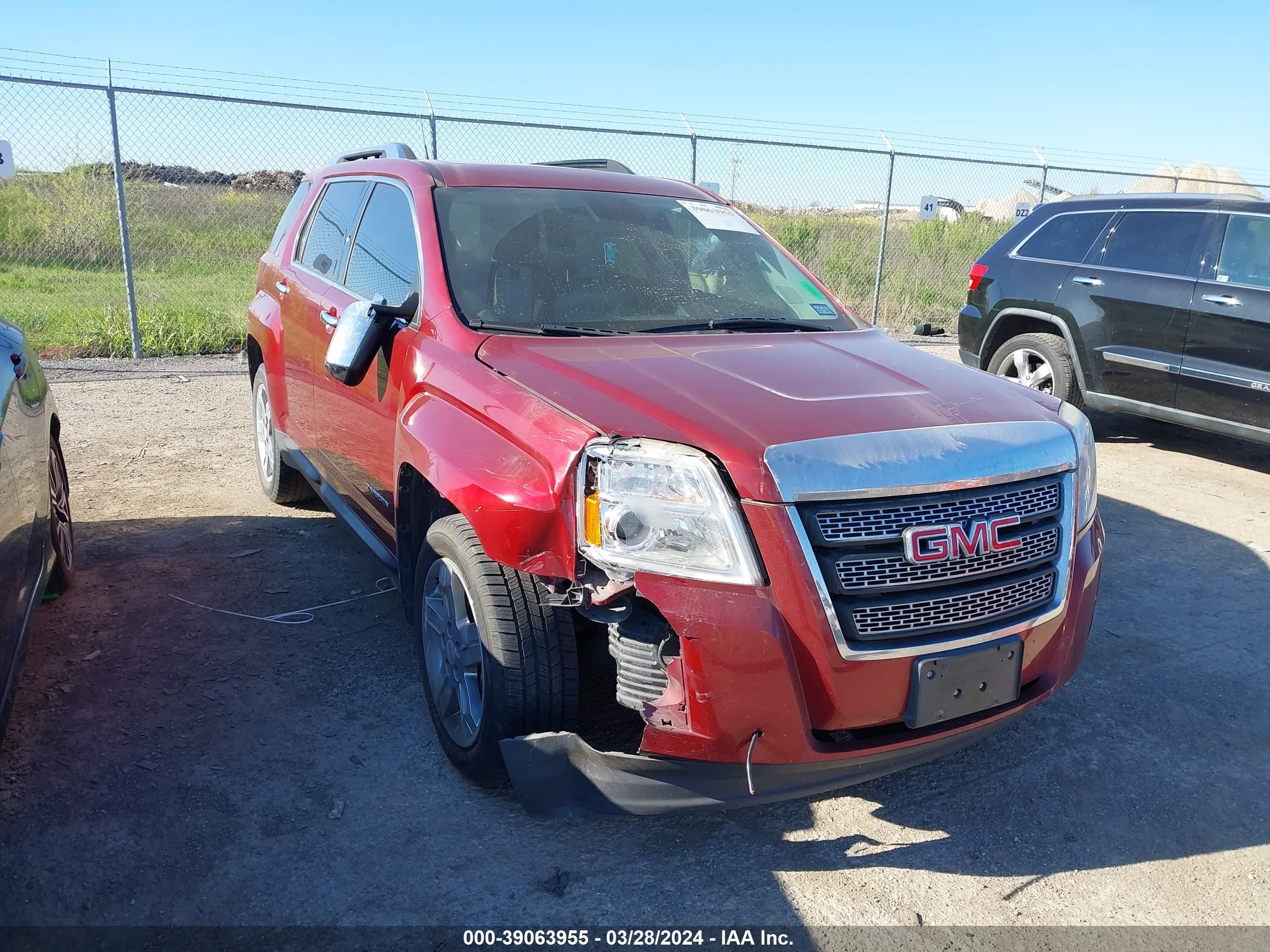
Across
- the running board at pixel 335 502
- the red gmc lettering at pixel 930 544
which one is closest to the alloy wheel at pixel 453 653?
the running board at pixel 335 502

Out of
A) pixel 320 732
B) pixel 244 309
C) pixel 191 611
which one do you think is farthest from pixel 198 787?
pixel 244 309

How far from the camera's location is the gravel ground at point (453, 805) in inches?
99.5

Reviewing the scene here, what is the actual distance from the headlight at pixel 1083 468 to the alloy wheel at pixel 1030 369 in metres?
4.80

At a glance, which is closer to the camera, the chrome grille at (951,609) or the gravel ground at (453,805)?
the chrome grille at (951,609)

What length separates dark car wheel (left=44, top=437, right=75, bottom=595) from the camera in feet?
13.0

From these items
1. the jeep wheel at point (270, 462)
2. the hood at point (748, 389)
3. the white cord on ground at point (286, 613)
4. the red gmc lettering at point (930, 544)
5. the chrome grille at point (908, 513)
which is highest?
the hood at point (748, 389)

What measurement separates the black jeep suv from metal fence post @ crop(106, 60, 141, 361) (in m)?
7.53

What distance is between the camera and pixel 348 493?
409 cm

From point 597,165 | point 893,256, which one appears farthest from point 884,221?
point 597,165

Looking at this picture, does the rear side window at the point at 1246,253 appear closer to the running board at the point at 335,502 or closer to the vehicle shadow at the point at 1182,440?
the vehicle shadow at the point at 1182,440

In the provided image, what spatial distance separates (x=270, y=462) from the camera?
5.43 meters

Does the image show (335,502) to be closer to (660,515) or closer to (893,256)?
(660,515)

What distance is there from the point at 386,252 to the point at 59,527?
70.8 inches

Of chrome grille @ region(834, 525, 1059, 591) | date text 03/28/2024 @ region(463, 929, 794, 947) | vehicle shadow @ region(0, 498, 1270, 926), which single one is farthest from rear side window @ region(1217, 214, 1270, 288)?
date text 03/28/2024 @ region(463, 929, 794, 947)
